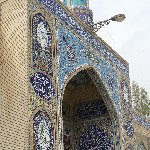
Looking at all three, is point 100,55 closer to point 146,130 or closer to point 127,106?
point 127,106

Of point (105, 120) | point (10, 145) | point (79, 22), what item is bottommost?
point (10, 145)

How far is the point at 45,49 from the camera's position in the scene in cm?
685

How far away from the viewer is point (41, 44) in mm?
6773

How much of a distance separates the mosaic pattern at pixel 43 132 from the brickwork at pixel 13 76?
0.88 feet

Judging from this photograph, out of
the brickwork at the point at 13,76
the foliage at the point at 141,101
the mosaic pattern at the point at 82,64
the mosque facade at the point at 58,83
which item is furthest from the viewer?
the foliage at the point at 141,101

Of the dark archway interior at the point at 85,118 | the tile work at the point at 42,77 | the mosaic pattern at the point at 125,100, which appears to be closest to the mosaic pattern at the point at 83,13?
the dark archway interior at the point at 85,118

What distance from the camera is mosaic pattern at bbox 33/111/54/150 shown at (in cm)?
615

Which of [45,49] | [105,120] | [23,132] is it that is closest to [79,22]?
[45,49]

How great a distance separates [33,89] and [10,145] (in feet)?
3.08

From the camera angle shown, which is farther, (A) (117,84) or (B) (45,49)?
(A) (117,84)

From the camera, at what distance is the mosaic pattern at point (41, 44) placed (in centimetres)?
656

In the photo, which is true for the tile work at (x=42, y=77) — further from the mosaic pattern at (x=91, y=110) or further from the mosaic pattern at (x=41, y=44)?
the mosaic pattern at (x=91, y=110)

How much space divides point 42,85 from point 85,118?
3.65 m

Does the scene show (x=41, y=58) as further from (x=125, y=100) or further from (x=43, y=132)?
(x=125, y=100)
